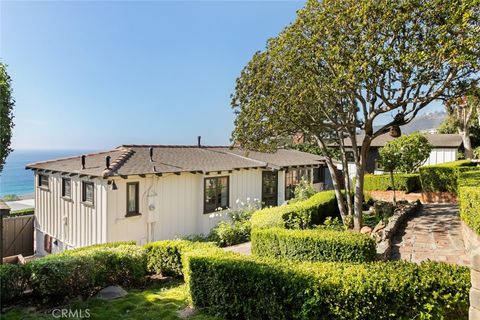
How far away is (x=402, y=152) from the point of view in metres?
16.5

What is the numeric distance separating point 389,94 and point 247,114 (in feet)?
15.0

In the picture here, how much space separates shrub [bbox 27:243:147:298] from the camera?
6.27 m

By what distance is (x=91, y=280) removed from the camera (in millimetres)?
6926

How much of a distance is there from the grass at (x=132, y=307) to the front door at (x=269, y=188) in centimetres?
1127

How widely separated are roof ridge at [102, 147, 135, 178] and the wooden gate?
7.26 metres

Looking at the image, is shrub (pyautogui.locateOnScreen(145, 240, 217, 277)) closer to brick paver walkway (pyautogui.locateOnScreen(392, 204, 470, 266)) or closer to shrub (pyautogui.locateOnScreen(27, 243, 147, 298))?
shrub (pyautogui.locateOnScreen(27, 243, 147, 298))

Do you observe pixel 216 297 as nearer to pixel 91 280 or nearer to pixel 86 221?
pixel 91 280

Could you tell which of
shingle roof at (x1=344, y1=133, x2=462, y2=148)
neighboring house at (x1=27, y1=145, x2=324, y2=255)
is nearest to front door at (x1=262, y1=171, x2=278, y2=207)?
neighboring house at (x1=27, y1=145, x2=324, y2=255)

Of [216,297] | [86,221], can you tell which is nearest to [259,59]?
[216,297]

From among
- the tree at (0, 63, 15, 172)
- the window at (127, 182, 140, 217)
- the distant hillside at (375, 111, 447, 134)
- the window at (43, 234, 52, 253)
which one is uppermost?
the distant hillside at (375, 111, 447, 134)

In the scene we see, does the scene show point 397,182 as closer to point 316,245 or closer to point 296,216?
point 296,216

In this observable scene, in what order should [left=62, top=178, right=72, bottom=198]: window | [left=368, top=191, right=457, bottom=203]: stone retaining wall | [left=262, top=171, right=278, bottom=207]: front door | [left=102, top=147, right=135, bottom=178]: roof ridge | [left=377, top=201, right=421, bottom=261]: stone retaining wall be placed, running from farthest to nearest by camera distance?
[left=262, top=171, right=278, bottom=207]: front door
[left=368, top=191, right=457, bottom=203]: stone retaining wall
[left=62, top=178, right=72, bottom=198]: window
[left=102, top=147, right=135, bottom=178]: roof ridge
[left=377, top=201, right=421, bottom=261]: stone retaining wall

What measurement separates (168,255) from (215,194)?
7060 mm

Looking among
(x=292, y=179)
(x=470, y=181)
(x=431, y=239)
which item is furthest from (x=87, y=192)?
(x=470, y=181)
